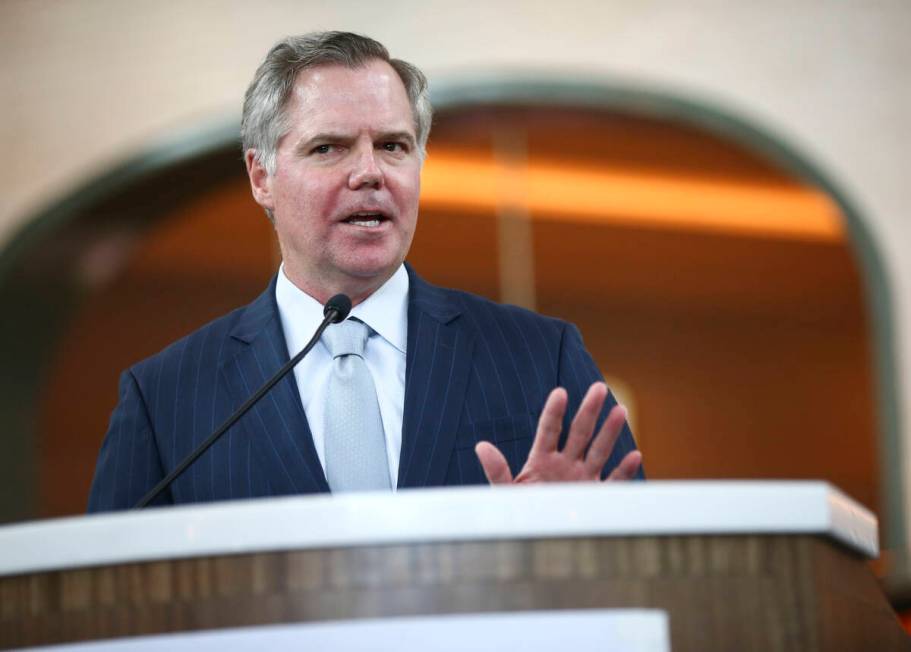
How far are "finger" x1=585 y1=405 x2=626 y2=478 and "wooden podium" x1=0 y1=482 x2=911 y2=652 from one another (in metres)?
0.30

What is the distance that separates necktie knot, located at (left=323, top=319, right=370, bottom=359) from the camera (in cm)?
174

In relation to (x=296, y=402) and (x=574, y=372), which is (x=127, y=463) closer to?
(x=296, y=402)

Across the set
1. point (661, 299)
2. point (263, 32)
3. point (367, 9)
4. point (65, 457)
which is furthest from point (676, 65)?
point (65, 457)

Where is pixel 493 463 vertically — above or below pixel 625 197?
below

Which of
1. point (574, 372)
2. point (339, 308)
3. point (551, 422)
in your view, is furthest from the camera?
point (574, 372)

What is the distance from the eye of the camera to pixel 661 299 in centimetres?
686

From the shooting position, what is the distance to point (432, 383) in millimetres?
1687

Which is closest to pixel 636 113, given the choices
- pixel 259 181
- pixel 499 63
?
pixel 499 63

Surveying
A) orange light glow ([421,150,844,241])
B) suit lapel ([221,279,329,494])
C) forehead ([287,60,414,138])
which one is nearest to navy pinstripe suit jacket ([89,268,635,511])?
suit lapel ([221,279,329,494])

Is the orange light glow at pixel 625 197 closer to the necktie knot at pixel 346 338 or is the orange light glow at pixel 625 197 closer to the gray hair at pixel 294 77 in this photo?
the gray hair at pixel 294 77

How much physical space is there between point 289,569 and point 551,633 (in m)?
0.19

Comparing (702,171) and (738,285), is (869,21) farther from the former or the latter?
(738,285)

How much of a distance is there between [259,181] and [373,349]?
408mm

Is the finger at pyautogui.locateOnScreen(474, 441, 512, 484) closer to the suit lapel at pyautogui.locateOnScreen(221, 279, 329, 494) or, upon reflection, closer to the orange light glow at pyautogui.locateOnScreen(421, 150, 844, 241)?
the suit lapel at pyautogui.locateOnScreen(221, 279, 329, 494)
